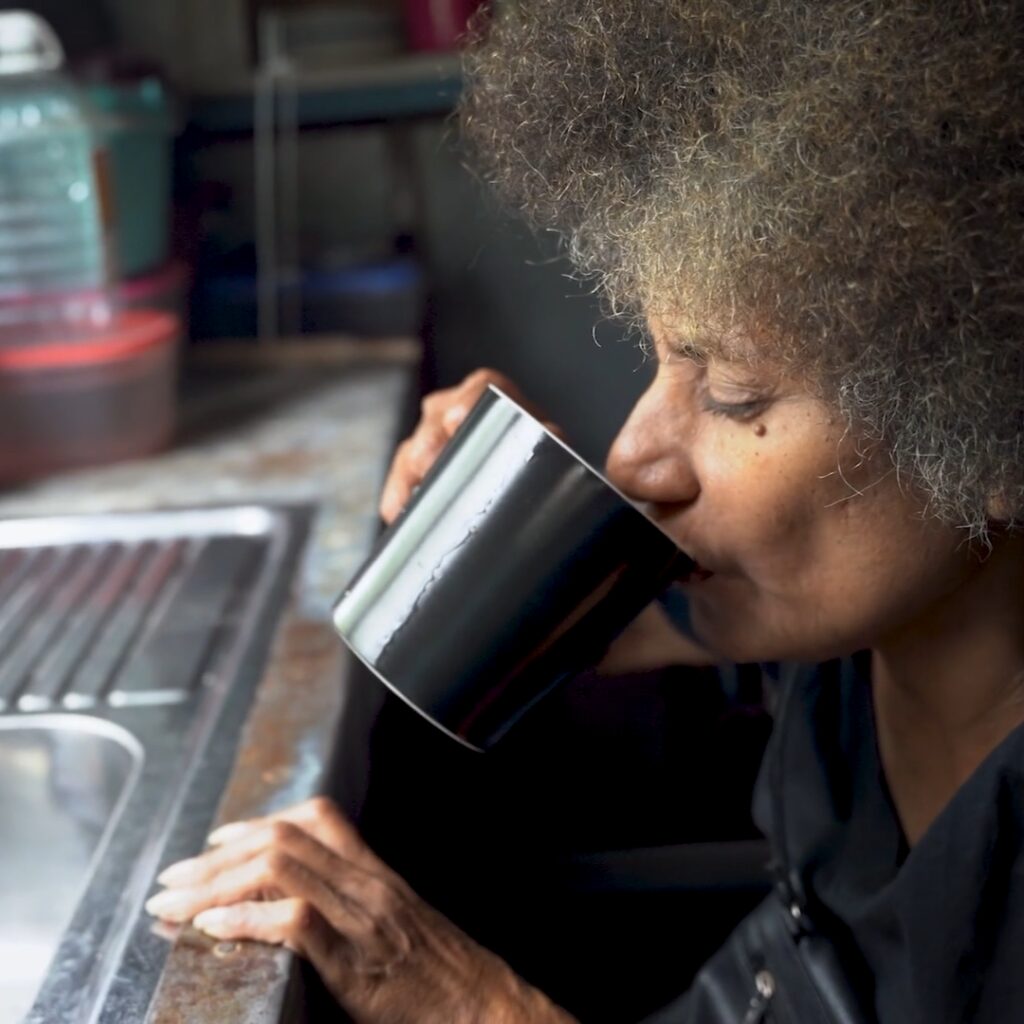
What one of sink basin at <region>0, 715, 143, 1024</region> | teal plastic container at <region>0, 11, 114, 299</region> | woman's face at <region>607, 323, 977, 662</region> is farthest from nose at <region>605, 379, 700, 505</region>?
teal plastic container at <region>0, 11, 114, 299</region>

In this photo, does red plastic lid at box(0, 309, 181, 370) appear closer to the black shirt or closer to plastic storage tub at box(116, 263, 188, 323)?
plastic storage tub at box(116, 263, 188, 323)

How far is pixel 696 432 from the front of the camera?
0.80 metres

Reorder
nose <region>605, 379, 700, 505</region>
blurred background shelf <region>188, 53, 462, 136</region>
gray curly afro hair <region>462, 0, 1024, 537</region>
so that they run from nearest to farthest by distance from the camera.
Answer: gray curly afro hair <region>462, 0, 1024, 537</region> < nose <region>605, 379, 700, 505</region> < blurred background shelf <region>188, 53, 462, 136</region>

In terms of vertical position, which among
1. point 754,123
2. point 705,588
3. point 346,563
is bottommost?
point 346,563

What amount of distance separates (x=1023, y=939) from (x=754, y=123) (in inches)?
18.2

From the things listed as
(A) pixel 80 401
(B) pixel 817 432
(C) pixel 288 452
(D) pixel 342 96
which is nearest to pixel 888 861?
(B) pixel 817 432

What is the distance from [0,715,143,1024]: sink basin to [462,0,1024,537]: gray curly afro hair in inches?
19.9

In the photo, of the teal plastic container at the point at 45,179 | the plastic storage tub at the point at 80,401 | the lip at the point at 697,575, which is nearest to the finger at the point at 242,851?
the lip at the point at 697,575

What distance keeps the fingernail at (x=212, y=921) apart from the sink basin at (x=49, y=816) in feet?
0.43

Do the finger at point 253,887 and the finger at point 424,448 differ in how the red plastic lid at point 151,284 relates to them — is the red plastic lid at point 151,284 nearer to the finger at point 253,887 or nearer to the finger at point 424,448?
the finger at point 424,448

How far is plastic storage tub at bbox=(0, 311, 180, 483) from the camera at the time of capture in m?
1.55

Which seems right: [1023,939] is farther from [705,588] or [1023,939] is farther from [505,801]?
[505,801]

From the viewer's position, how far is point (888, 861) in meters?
0.96

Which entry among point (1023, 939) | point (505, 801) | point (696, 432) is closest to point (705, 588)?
point (696, 432)
